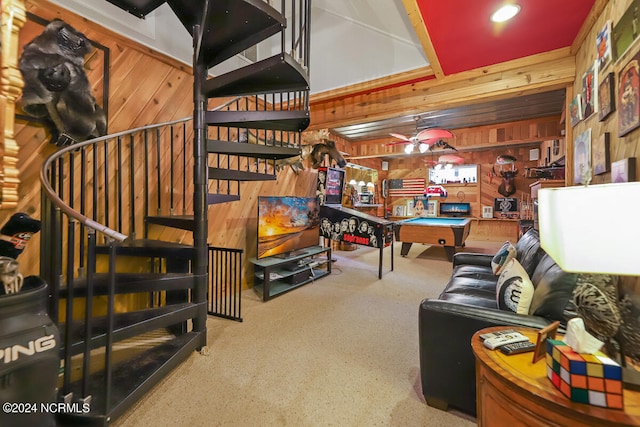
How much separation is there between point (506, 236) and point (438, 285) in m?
5.34

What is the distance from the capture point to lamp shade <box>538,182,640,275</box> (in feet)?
2.54

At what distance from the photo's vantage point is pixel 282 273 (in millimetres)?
3584

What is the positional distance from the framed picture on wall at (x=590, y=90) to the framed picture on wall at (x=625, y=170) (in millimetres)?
764

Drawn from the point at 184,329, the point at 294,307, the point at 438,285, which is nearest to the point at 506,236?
the point at 438,285

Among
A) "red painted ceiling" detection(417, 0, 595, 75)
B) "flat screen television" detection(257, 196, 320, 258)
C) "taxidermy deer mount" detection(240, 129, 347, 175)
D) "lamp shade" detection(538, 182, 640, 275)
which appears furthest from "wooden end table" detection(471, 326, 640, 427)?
"taxidermy deer mount" detection(240, 129, 347, 175)

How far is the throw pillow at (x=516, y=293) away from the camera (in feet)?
4.89

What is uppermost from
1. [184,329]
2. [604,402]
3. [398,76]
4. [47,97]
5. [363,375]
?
[398,76]

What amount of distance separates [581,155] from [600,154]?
1.80ft

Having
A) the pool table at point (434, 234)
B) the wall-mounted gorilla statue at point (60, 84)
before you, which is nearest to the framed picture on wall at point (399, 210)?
the pool table at point (434, 234)

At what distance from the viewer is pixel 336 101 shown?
4.24 metres

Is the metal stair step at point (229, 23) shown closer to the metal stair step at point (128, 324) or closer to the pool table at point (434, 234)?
the metal stair step at point (128, 324)

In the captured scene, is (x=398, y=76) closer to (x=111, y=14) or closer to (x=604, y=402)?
(x=111, y=14)

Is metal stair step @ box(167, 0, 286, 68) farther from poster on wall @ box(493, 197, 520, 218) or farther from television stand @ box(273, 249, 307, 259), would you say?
poster on wall @ box(493, 197, 520, 218)

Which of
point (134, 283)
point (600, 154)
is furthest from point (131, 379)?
point (600, 154)
